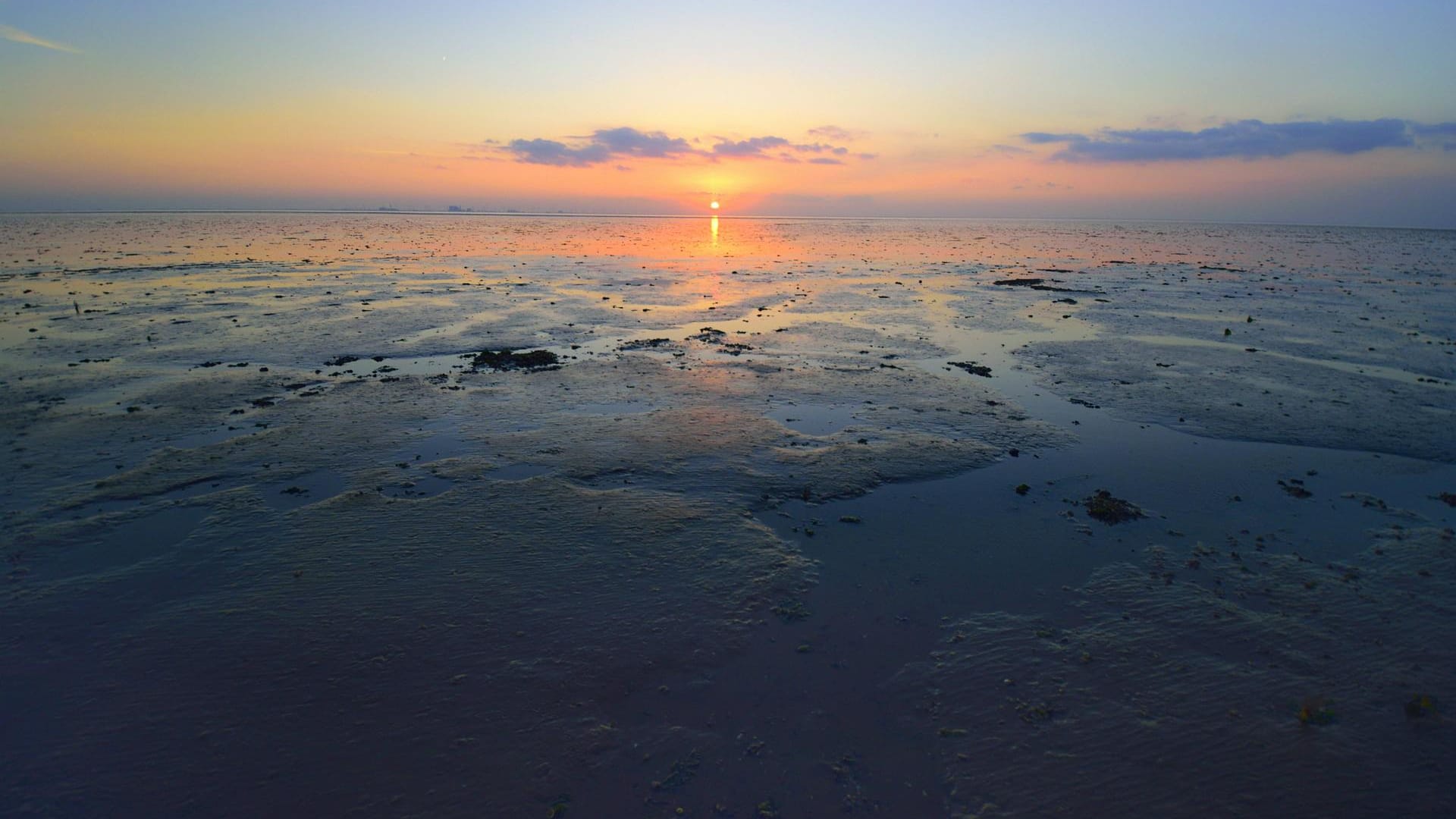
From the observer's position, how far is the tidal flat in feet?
22.3

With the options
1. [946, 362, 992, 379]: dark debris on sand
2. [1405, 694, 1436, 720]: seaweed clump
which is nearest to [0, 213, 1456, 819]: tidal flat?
[1405, 694, 1436, 720]: seaweed clump

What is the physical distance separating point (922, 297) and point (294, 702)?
39.0 metres

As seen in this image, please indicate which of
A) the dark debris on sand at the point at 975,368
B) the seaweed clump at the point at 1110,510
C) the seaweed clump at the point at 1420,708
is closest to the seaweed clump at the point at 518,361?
the dark debris on sand at the point at 975,368

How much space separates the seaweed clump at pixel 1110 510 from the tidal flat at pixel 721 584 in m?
0.12

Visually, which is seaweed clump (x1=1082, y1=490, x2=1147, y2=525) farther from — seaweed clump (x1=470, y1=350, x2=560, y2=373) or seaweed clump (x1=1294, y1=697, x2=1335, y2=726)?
seaweed clump (x1=470, y1=350, x2=560, y2=373)

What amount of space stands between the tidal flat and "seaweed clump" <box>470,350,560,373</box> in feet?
0.68

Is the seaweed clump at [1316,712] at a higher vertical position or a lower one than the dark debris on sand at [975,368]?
lower

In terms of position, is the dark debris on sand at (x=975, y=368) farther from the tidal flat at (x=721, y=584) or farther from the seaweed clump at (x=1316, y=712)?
the seaweed clump at (x=1316, y=712)

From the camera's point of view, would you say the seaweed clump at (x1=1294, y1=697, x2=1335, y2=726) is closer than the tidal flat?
No

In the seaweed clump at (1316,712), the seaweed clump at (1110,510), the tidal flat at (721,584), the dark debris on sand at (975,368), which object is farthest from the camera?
the dark debris on sand at (975,368)

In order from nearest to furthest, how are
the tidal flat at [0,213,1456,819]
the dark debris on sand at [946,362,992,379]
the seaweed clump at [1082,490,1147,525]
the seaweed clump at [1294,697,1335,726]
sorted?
1. the tidal flat at [0,213,1456,819]
2. the seaweed clump at [1294,697,1335,726]
3. the seaweed clump at [1082,490,1147,525]
4. the dark debris on sand at [946,362,992,379]

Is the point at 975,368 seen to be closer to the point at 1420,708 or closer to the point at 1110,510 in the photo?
the point at 1110,510

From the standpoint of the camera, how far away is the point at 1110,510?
12391mm

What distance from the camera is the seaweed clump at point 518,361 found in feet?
73.7
